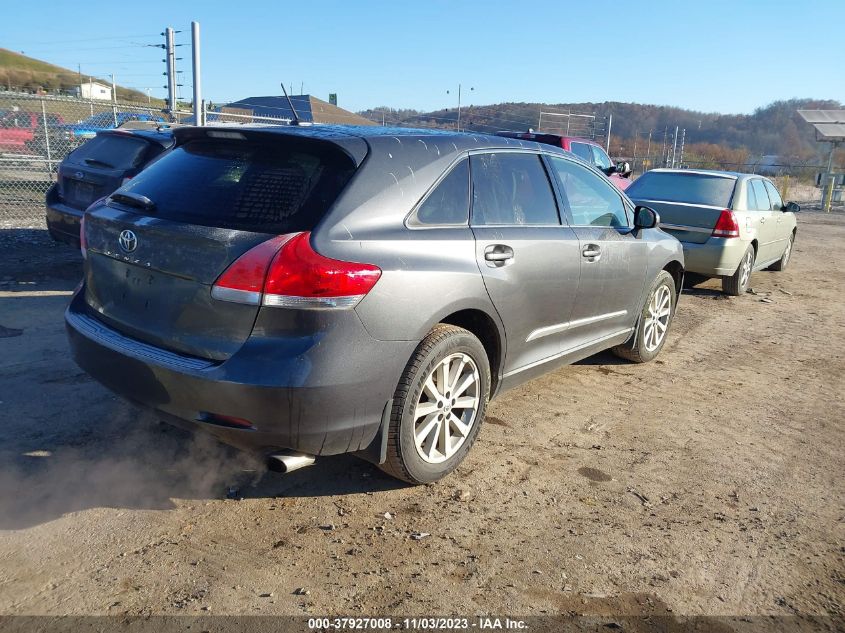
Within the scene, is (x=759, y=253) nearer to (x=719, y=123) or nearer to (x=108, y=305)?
(x=108, y=305)

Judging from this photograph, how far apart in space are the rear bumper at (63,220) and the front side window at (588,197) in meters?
5.19

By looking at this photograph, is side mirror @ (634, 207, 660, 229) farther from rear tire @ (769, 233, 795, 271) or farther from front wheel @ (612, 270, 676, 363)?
rear tire @ (769, 233, 795, 271)

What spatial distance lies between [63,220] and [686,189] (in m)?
7.61

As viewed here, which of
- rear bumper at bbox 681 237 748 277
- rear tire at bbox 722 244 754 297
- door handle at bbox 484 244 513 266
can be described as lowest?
rear tire at bbox 722 244 754 297

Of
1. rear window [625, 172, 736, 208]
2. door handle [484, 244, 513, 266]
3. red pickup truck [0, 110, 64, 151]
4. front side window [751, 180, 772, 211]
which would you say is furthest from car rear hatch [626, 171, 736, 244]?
red pickup truck [0, 110, 64, 151]

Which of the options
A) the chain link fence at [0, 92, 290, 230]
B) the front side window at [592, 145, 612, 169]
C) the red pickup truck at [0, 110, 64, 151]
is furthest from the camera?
the red pickup truck at [0, 110, 64, 151]

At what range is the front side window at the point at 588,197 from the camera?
14.9 ft

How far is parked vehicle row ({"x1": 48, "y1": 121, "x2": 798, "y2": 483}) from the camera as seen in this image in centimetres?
280

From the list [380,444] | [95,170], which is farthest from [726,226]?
[95,170]

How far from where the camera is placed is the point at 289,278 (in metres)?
2.77

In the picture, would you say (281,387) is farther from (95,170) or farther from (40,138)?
(40,138)

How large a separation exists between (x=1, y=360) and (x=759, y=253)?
911cm

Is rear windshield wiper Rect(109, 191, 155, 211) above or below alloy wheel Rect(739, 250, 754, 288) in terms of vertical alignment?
above

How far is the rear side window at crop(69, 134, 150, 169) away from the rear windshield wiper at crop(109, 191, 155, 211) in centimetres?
428
